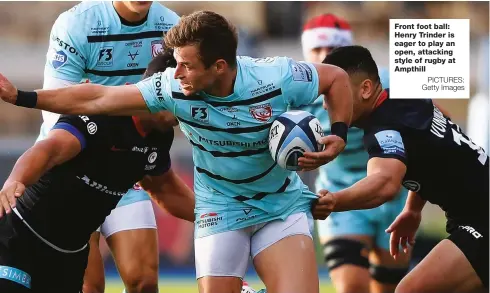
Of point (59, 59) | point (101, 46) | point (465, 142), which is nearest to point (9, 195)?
point (59, 59)

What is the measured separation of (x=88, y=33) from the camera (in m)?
6.66

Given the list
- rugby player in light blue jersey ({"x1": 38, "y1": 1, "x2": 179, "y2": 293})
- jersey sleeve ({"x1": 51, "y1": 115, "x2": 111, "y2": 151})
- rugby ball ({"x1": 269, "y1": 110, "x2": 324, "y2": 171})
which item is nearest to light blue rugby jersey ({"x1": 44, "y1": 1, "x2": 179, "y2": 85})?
rugby player in light blue jersey ({"x1": 38, "y1": 1, "x2": 179, "y2": 293})

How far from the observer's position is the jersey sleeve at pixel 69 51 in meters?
6.62

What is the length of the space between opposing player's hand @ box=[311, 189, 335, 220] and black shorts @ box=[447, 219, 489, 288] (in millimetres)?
868

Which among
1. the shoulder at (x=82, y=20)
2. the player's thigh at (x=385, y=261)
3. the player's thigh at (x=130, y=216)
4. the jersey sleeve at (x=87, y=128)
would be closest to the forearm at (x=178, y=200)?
the player's thigh at (x=130, y=216)

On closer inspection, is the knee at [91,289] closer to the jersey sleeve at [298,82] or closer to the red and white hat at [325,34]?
the jersey sleeve at [298,82]

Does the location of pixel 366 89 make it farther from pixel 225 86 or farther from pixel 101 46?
pixel 101 46

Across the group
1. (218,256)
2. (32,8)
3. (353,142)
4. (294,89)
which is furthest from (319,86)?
(32,8)

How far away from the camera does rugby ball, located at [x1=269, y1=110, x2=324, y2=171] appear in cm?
549

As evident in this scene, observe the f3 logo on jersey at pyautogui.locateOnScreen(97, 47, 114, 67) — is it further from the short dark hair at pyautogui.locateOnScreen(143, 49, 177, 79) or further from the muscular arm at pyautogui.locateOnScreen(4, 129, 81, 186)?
the muscular arm at pyautogui.locateOnScreen(4, 129, 81, 186)

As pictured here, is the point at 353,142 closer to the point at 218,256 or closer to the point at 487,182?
the point at 487,182

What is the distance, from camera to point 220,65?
17.9 feet

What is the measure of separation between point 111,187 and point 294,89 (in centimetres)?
124

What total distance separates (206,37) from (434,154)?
1688 mm
